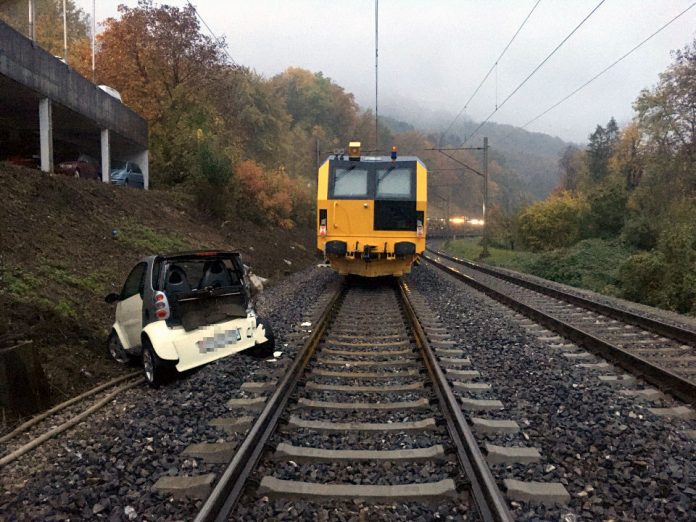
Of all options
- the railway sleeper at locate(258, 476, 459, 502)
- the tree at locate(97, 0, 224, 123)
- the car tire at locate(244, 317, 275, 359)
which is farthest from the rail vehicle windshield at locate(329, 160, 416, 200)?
the tree at locate(97, 0, 224, 123)

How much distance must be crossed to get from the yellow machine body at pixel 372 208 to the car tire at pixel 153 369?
23.7ft

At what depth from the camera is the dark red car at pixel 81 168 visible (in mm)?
18594

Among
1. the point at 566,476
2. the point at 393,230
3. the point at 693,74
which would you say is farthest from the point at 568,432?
the point at 693,74

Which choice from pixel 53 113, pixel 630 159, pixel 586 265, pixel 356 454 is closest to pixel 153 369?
pixel 356 454

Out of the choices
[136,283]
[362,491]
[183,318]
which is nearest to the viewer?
[362,491]

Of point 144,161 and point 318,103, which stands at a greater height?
point 318,103

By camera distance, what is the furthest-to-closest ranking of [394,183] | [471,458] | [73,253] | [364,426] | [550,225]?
[550,225], [394,183], [73,253], [364,426], [471,458]

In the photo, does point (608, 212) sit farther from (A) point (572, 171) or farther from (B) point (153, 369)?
(A) point (572, 171)

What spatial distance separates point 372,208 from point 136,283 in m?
7.26

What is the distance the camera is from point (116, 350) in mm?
6973

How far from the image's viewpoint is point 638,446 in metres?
4.11

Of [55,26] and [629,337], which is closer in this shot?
[629,337]

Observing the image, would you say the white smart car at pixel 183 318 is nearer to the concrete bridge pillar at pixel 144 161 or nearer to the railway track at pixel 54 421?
the railway track at pixel 54 421

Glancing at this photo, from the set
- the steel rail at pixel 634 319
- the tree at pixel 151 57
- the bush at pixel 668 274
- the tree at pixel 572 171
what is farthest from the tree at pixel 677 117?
the tree at pixel 572 171
